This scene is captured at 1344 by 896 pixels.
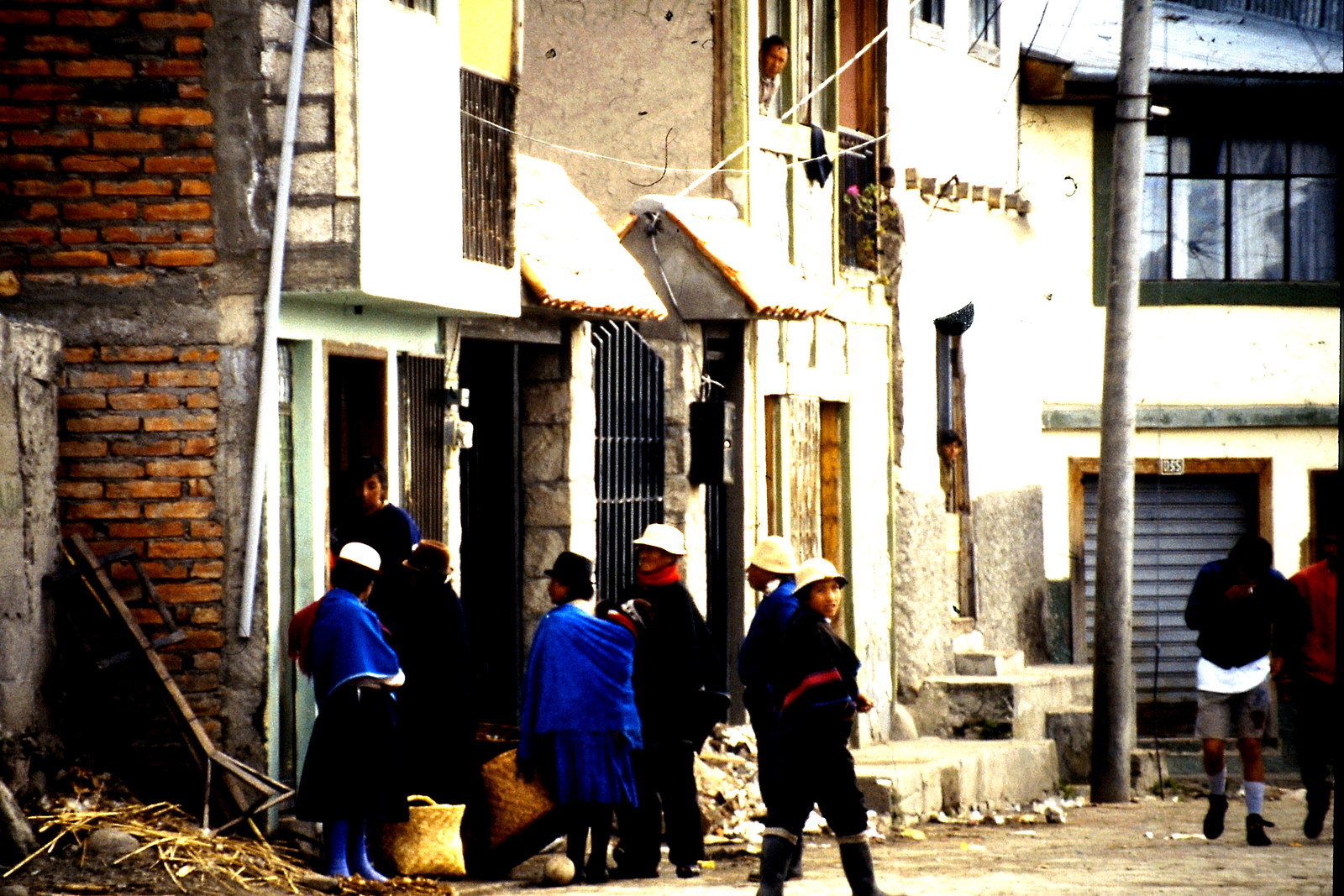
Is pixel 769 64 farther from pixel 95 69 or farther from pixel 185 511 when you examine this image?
pixel 185 511

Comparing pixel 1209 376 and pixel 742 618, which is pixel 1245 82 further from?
pixel 742 618

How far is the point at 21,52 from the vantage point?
1091cm

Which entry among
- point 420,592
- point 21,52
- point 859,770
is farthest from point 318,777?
point 859,770

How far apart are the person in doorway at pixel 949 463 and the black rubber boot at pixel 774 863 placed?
10.8 meters

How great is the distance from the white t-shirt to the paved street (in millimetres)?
887

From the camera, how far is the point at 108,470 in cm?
1081

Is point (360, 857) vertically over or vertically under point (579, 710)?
under

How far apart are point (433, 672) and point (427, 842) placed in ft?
2.98

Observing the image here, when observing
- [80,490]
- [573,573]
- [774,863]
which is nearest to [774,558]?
[573,573]

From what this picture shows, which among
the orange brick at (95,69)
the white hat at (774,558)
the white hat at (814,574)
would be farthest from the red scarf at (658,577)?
the orange brick at (95,69)

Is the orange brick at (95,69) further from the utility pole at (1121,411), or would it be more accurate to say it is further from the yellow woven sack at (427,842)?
the utility pole at (1121,411)

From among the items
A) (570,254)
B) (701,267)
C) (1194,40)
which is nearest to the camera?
(570,254)

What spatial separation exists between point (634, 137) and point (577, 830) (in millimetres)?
6961

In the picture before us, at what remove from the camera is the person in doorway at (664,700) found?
11.2 metres
